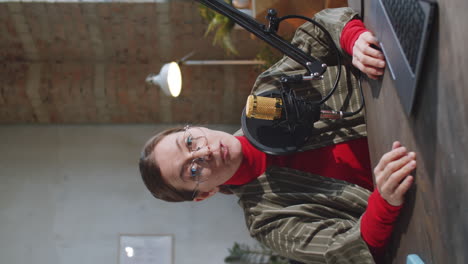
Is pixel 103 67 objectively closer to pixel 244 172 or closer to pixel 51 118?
pixel 51 118

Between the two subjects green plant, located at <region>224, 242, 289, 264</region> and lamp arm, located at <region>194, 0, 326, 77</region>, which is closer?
lamp arm, located at <region>194, 0, 326, 77</region>

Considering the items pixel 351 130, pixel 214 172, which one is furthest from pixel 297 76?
pixel 214 172

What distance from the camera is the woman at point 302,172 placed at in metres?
1.75

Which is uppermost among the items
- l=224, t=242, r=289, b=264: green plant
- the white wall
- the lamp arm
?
the lamp arm

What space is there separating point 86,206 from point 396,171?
3.67 m

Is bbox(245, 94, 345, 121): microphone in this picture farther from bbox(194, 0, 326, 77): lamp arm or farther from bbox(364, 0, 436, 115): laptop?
bbox(364, 0, 436, 115): laptop

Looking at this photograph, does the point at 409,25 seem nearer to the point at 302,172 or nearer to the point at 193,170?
the point at 302,172

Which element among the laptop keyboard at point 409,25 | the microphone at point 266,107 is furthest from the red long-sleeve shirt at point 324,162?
the laptop keyboard at point 409,25

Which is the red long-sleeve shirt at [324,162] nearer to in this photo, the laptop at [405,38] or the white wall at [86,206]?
the laptop at [405,38]

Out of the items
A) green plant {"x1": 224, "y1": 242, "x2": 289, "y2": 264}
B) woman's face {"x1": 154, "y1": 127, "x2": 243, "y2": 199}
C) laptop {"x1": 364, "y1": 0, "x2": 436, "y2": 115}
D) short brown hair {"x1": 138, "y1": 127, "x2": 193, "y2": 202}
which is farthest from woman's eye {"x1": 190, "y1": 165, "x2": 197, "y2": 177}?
green plant {"x1": 224, "y1": 242, "x2": 289, "y2": 264}

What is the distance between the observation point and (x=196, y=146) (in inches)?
76.7

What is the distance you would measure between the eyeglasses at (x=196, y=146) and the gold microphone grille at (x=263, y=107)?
27cm

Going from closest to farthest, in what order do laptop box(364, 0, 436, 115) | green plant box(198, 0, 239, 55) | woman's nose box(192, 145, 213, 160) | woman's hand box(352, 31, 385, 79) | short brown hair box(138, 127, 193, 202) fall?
laptop box(364, 0, 436, 115) → woman's hand box(352, 31, 385, 79) → woman's nose box(192, 145, 213, 160) → short brown hair box(138, 127, 193, 202) → green plant box(198, 0, 239, 55)

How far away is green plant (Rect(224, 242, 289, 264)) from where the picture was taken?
4012 mm
